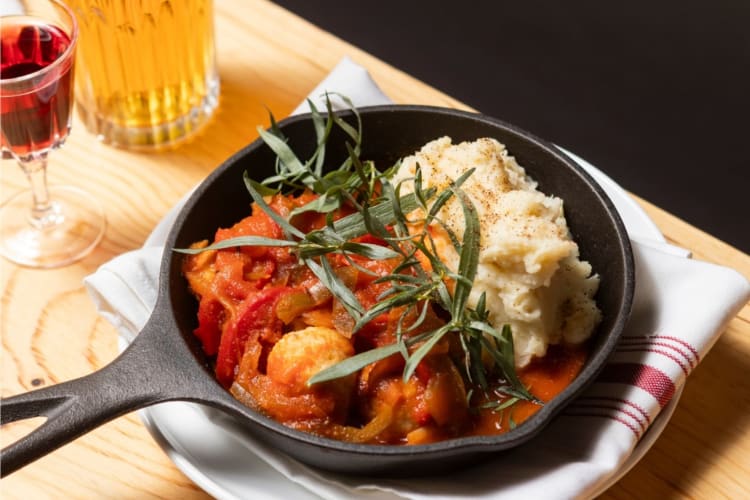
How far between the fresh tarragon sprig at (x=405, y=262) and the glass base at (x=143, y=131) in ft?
2.18

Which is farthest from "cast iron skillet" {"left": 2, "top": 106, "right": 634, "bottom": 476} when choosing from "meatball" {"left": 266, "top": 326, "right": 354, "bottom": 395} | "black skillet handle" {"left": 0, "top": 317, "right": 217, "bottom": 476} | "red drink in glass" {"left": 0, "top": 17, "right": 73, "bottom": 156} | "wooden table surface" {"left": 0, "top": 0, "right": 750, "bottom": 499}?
"red drink in glass" {"left": 0, "top": 17, "right": 73, "bottom": 156}

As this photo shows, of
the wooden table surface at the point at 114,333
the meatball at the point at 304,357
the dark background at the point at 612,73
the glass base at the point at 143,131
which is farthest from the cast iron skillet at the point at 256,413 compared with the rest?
the dark background at the point at 612,73

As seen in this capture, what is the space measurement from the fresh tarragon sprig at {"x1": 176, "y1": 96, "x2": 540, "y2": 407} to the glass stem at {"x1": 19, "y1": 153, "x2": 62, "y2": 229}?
0.67m

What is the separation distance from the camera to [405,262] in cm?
190

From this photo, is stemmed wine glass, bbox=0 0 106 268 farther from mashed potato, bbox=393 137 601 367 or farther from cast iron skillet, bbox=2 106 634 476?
mashed potato, bbox=393 137 601 367

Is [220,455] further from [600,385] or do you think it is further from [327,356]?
[600,385]

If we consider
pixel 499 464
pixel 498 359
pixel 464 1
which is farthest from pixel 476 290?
pixel 464 1

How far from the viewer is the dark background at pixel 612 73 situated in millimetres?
3918

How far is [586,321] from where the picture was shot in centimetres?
197

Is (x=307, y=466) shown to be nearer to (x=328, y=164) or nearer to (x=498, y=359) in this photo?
(x=498, y=359)

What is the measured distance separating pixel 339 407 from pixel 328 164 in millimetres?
706

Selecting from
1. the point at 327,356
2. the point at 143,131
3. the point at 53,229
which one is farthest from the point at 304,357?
the point at 143,131

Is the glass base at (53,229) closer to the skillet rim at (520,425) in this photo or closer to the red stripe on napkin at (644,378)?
the skillet rim at (520,425)

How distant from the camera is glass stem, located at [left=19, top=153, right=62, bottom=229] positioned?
2.48 m
